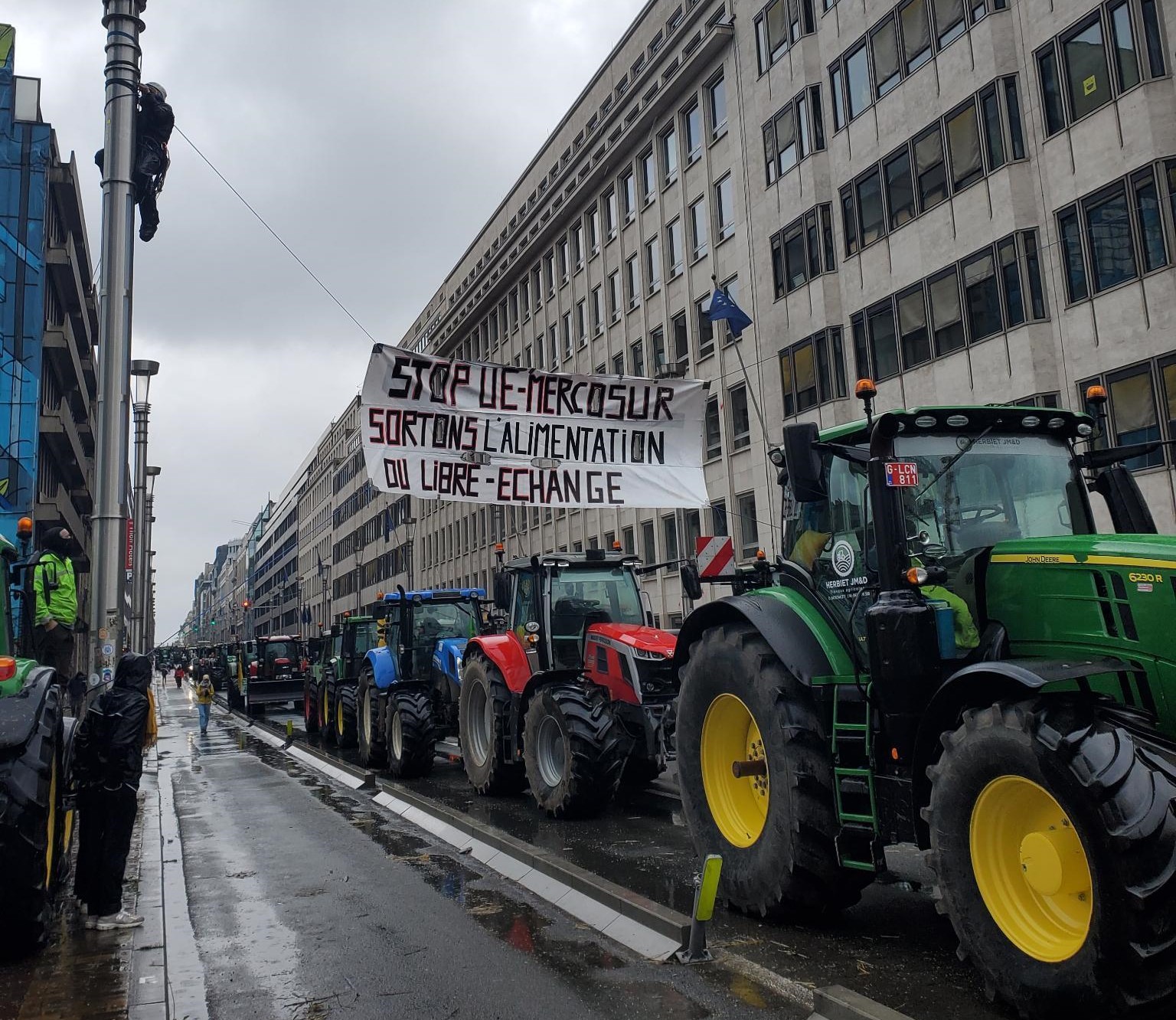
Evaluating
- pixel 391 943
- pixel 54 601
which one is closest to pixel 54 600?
pixel 54 601

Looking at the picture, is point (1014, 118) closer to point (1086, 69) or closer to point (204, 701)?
point (1086, 69)

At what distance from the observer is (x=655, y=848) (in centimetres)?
886

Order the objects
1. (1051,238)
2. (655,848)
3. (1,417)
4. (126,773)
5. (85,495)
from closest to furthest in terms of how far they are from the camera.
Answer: (126,773) → (655,848) → (1051,238) → (1,417) → (85,495)

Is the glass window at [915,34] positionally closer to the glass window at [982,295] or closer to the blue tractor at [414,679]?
the glass window at [982,295]

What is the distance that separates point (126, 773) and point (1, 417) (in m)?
32.7

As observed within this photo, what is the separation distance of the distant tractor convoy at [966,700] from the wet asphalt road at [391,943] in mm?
1023

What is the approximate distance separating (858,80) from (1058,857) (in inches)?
970

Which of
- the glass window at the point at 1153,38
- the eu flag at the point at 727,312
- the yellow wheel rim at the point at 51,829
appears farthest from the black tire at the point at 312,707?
the glass window at the point at 1153,38

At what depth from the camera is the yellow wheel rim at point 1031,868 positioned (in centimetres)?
425

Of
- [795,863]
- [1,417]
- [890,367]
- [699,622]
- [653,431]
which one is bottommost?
[795,863]

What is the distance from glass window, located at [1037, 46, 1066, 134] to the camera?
19750 mm

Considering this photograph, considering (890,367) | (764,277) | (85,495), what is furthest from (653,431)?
(85,495)

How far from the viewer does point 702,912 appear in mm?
5594

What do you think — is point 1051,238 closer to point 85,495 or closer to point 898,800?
point 898,800
